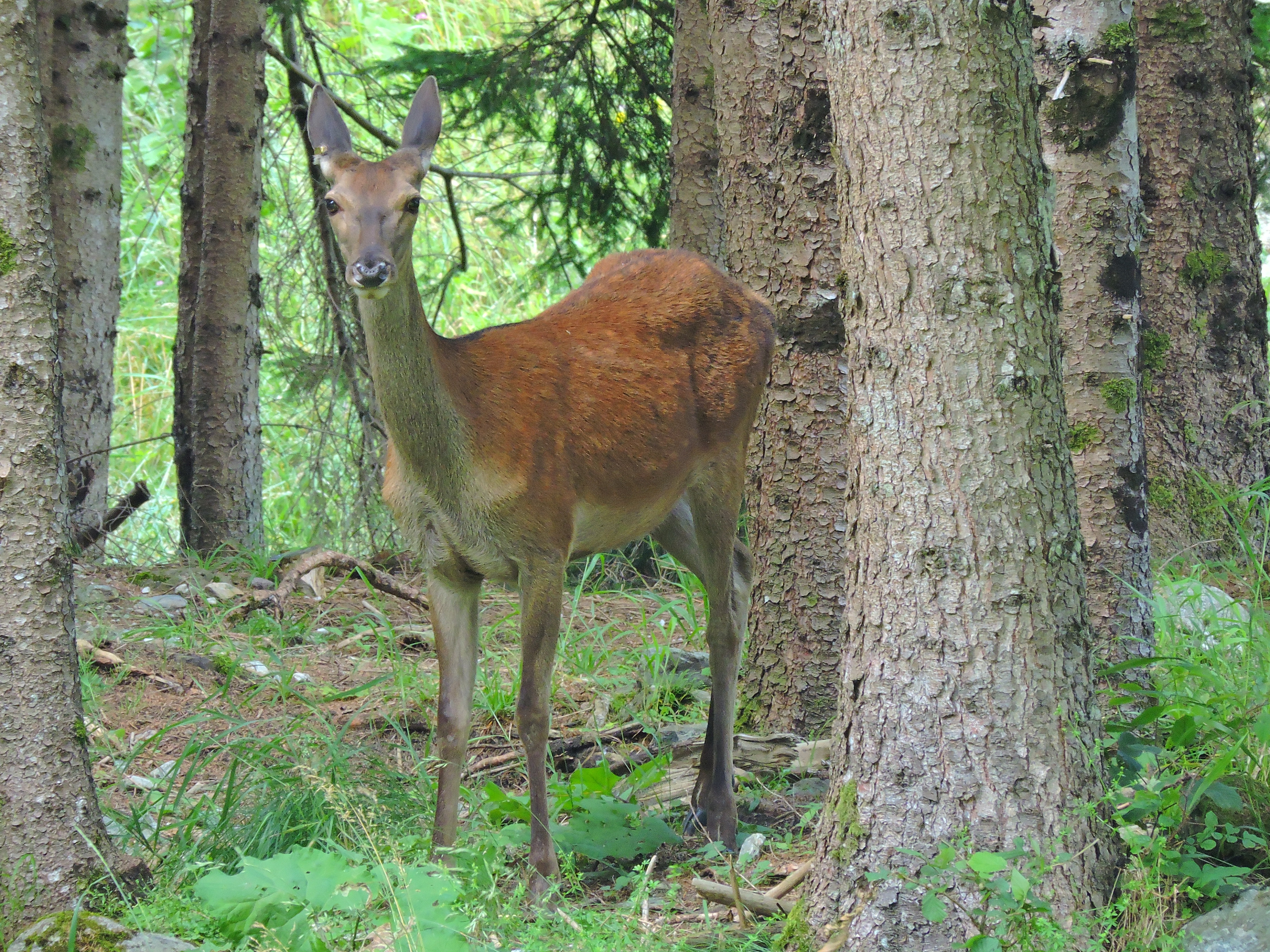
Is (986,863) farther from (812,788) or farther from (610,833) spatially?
(812,788)

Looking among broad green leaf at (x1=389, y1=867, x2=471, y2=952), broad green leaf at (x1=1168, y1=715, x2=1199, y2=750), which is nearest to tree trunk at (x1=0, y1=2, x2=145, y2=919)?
broad green leaf at (x1=389, y1=867, x2=471, y2=952)

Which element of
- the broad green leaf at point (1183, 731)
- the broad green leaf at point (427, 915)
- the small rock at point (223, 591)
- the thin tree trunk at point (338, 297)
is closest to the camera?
the broad green leaf at point (427, 915)

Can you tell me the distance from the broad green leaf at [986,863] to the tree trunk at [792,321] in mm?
2101

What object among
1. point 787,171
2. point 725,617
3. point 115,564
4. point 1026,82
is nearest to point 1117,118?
point 787,171

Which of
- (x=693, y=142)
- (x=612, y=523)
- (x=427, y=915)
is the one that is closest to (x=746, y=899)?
(x=427, y=915)

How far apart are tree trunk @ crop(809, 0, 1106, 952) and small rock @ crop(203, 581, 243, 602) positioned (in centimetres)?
432

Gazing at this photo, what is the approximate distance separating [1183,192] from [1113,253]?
3001mm

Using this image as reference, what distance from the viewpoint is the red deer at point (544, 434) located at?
4.31 metres

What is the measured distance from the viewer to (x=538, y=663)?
447cm

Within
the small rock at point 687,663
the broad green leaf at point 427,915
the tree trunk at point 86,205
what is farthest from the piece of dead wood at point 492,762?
the tree trunk at point 86,205

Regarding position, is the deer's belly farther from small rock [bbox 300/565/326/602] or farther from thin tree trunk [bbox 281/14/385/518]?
thin tree trunk [bbox 281/14/385/518]

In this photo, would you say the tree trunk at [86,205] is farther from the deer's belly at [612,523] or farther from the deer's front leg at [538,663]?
the deer's front leg at [538,663]

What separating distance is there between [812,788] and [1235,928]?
6.10ft

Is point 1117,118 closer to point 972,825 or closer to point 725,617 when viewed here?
point 725,617
